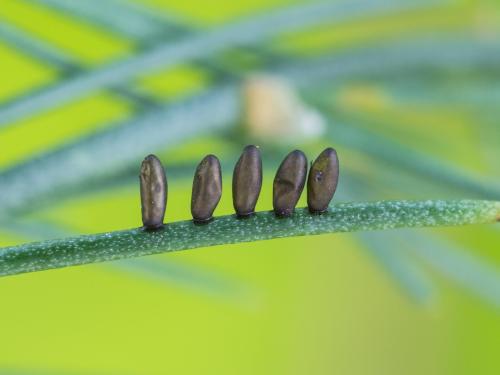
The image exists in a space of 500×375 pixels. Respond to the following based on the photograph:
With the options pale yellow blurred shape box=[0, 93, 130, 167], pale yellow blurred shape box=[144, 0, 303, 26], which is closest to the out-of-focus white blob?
pale yellow blurred shape box=[0, 93, 130, 167]

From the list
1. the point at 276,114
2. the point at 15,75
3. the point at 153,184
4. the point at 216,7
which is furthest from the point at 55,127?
the point at 153,184

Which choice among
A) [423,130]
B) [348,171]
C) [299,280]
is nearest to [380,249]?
[348,171]

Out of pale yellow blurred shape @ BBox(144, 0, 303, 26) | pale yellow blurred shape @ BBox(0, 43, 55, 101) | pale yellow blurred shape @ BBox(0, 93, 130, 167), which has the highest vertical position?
pale yellow blurred shape @ BBox(144, 0, 303, 26)

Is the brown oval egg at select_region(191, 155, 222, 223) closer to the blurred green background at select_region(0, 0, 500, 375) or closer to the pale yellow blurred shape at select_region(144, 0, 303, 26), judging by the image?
the blurred green background at select_region(0, 0, 500, 375)

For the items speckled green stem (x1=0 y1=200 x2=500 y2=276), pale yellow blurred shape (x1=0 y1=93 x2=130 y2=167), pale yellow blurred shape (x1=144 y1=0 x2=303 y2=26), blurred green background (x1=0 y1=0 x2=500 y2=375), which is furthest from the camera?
pale yellow blurred shape (x1=144 y1=0 x2=303 y2=26)

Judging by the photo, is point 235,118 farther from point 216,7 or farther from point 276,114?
point 216,7

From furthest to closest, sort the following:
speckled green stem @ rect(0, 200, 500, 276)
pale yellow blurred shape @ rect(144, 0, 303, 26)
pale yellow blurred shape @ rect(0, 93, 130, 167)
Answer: pale yellow blurred shape @ rect(144, 0, 303, 26) → pale yellow blurred shape @ rect(0, 93, 130, 167) → speckled green stem @ rect(0, 200, 500, 276)
